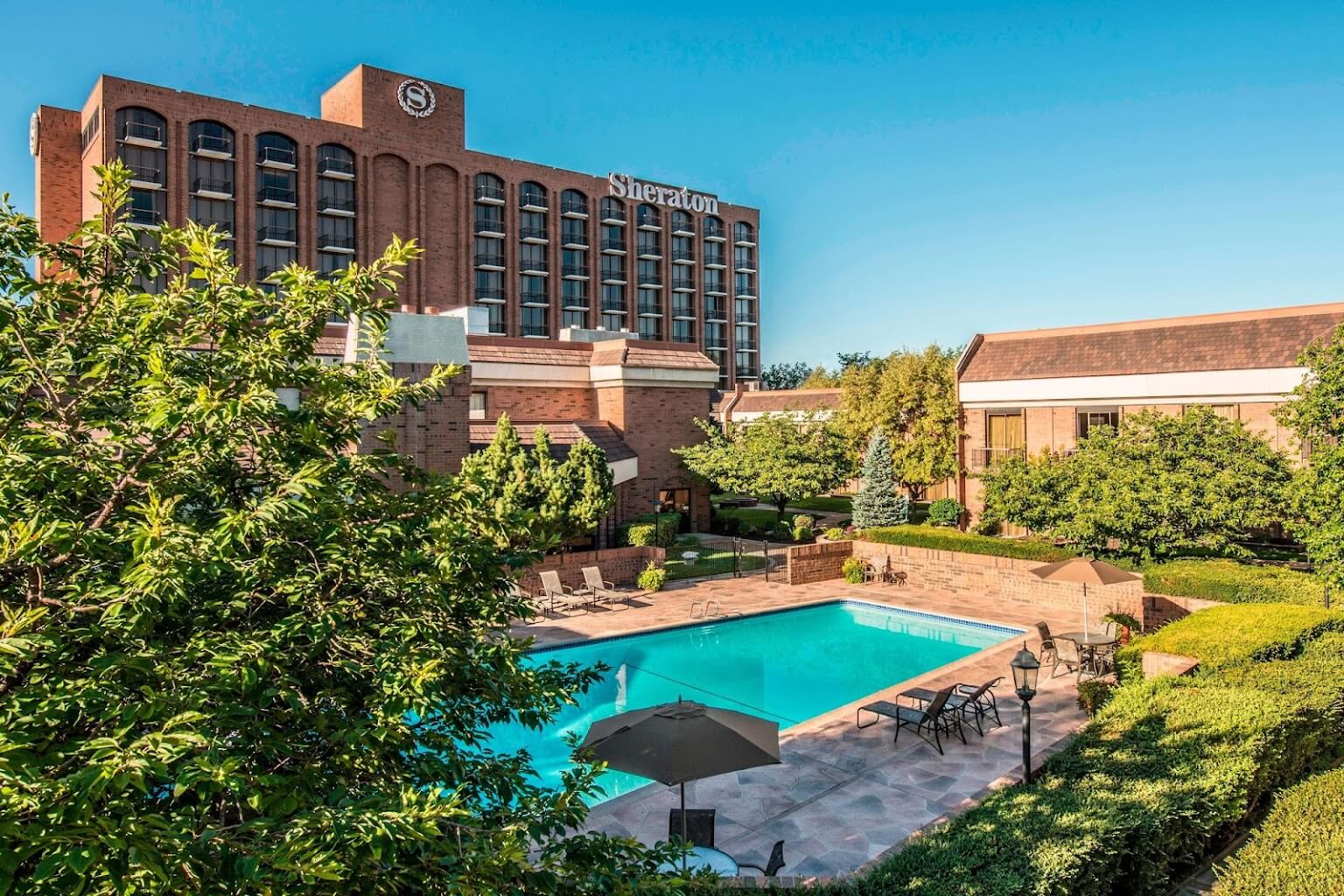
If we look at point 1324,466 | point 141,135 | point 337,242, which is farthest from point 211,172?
point 1324,466

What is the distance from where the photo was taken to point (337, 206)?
52.5 metres

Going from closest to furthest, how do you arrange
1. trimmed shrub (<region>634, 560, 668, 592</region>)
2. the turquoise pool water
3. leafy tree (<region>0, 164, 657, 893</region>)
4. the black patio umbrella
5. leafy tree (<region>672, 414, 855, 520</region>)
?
1. leafy tree (<region>0, 164, 657, 893</region>)
2. the black patio umbrella
3. the turquoise pool water
4. trimmed shrub (<region>634, 560, 668, 592</region>)
5. leafy tree (<region>672, 414, 855, 520</region>)

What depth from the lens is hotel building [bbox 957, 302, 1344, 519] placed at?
26.9 metres

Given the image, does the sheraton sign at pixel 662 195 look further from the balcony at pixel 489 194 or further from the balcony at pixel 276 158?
the balcony at pixel 276 158

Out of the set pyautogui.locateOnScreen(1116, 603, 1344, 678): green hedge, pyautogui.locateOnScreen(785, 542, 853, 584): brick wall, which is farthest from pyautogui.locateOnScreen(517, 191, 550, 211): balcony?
pyautogui.locateOnScreen(1116, 603, 1344, 678): green hedge

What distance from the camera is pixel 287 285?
4281 millimetres

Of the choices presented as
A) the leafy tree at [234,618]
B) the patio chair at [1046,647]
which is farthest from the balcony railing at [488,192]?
the leafy tree at [234,618]

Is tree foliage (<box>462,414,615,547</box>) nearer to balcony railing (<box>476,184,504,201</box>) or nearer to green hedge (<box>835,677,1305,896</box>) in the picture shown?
green hedge (<box>835,677,1305,896</box>)

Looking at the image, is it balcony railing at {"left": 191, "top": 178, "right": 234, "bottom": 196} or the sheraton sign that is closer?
balcony railing at {"left": 191, "top": 178, "right": 234, "bottom": 196}

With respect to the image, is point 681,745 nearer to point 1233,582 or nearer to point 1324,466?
point 1233,582

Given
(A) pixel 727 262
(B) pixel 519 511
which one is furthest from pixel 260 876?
(A) pixel 727 262

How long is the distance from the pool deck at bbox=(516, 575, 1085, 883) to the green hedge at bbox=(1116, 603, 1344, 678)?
1604 millimetres

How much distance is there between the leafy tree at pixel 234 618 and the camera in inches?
109

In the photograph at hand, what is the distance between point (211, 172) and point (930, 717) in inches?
1993
